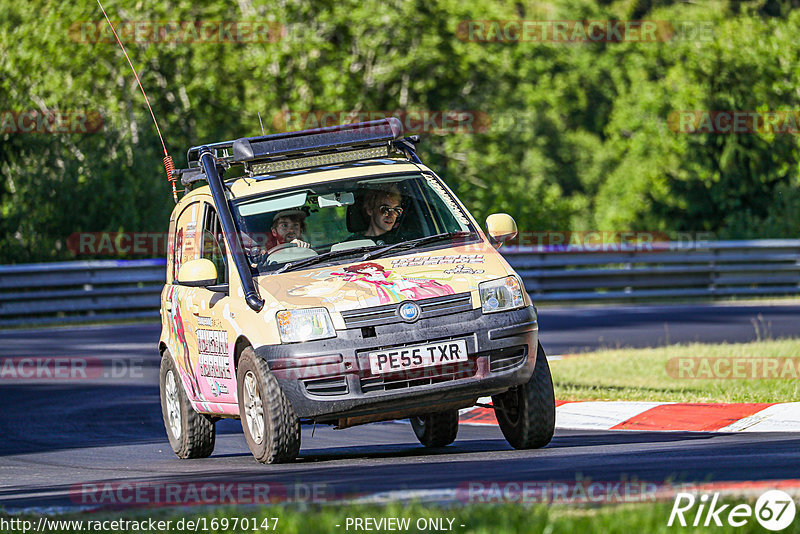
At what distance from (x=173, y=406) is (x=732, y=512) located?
5742 millimetres

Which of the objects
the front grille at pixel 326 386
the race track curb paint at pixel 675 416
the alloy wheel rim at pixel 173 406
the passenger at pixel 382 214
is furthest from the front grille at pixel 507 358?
the alloy wheel rim at pixel 173 406

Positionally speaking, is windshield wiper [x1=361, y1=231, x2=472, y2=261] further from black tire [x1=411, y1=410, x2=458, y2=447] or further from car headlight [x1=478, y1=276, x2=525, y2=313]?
black tire [x1=411, y1=410, x2=458, y2=447]

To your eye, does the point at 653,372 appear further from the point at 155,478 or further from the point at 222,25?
the point at 222,25

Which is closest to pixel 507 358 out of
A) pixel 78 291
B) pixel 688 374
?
pixel 688 374

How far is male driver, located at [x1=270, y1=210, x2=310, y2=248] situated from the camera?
8953mm

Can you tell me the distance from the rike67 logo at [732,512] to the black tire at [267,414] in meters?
3.08

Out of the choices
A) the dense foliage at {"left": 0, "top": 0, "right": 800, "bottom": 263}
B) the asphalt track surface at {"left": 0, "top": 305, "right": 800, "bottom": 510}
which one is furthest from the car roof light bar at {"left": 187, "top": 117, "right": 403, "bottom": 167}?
the dense foliage at {"left": 0, "top": 0, "right": 800, "bottom": 263}

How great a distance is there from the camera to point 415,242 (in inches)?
345

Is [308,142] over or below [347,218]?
over

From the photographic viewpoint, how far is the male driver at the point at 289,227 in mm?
8953

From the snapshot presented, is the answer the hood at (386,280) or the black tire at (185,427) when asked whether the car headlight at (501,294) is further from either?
the black tire at (185,427)

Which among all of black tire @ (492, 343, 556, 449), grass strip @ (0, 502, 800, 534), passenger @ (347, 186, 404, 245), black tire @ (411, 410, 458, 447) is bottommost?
black tire @ (411, 410, 458, 447)

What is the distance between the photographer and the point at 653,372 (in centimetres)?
1320

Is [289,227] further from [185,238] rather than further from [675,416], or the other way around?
[675,416]
